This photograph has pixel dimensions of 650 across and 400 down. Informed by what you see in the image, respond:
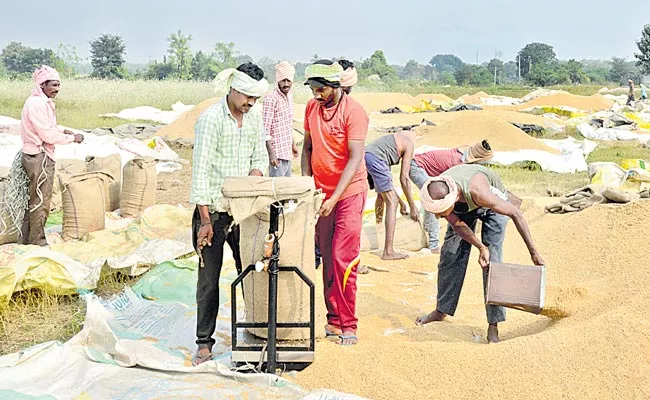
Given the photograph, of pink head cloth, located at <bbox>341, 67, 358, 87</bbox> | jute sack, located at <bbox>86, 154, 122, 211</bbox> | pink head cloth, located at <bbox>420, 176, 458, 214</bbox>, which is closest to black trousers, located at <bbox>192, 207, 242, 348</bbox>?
pink head cloth, located at <bbox>420, 176, 458, 214</bbox>

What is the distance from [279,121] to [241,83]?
2.64 m

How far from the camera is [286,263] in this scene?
3.29 metres

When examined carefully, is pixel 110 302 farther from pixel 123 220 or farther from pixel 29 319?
pixel 123 220

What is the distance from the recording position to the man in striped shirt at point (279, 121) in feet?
19.1

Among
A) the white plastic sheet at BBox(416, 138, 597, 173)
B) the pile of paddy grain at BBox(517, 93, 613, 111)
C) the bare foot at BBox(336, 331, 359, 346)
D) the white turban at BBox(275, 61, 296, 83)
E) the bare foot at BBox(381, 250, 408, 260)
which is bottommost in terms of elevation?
the bare foot at BBox(381, 250, 408, 260)

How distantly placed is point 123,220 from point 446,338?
375 cm

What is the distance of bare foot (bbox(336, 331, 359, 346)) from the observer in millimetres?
3604

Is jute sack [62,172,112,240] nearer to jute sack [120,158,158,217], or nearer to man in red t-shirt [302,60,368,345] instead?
jute sack [120,158,158,217]

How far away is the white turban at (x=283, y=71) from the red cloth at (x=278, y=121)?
0.10m

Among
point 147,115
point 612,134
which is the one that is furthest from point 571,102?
point 147,115

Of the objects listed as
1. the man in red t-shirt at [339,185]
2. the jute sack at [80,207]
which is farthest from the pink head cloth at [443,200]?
the jute sack at [80,207]

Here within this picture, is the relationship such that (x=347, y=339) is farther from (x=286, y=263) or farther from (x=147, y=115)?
(x=147, y=115)

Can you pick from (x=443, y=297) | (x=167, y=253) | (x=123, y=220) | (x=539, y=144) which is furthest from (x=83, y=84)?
(x=443, y=297)

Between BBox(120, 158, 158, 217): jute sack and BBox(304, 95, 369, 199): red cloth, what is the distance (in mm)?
3455
